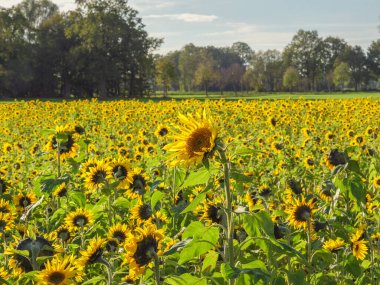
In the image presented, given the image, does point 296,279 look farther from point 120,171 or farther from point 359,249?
point 120,171

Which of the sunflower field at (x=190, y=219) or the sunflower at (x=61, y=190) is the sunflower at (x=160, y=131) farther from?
the sunflower at (x=61, y=190)

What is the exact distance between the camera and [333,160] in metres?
2.81

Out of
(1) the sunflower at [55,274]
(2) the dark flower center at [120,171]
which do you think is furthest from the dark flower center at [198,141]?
(2) the dark flower center at [120,171]

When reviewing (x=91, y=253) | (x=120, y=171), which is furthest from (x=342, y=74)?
(x=91, y=253)

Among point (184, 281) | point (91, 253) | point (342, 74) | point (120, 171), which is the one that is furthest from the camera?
point (342, 74)

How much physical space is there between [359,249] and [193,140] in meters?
1.84

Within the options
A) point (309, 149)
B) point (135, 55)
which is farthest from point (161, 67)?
point (309, 149)

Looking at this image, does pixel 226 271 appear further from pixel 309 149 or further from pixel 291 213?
pixel 309 149

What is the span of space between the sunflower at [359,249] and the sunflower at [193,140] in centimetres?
175

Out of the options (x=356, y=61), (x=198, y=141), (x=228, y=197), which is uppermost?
(x=356, y=61)

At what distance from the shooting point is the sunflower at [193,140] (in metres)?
1.82

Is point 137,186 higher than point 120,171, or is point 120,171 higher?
point 120,171

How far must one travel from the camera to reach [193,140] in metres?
1.87

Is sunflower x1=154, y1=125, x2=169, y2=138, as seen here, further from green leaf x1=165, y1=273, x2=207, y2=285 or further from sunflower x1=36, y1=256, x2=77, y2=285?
green leaf x1=165, y1=273, x2=207, y2=285
